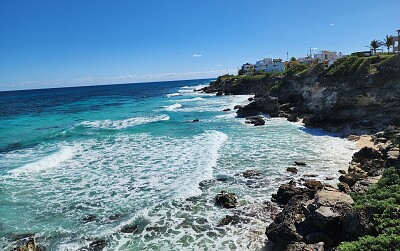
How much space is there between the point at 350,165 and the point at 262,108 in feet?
83.5

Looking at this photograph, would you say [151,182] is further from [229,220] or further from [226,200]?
[229,220]

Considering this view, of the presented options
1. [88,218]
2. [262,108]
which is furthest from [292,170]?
[262,108]

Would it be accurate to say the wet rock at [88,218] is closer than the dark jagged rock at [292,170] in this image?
Yes

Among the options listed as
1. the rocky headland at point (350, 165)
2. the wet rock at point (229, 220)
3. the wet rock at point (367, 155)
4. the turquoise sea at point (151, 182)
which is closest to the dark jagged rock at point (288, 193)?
the rocky headland at point (350, 165)

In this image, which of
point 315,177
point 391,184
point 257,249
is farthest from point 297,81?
point 257,249

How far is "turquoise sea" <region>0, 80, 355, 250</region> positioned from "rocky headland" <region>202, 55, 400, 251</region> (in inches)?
59.2

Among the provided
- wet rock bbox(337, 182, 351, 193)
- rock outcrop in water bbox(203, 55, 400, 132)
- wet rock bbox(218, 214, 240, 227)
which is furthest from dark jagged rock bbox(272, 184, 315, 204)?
rock outcrop in water bbox(203, 55, 400, 132)

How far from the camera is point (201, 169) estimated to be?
67.9ft

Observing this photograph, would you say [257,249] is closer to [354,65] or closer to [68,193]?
[68,193]

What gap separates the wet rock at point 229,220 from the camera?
13.3 meters

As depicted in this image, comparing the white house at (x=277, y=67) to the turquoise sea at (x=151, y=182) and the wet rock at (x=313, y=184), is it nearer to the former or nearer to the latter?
the turquoise sea at (x=151, y=182)

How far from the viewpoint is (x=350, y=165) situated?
62.6 feet

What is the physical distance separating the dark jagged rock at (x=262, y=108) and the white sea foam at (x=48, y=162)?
25.3 m

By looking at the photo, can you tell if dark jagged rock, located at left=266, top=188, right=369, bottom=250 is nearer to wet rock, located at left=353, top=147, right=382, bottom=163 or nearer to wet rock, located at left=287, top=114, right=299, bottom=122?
wet rock, located at left=353, top=147, right=382, bottom=163
